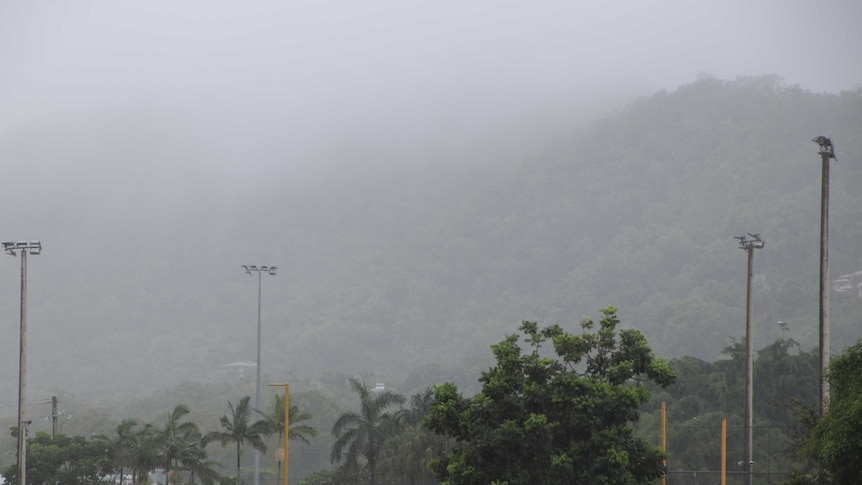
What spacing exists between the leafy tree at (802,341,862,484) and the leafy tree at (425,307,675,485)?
8.27 meters

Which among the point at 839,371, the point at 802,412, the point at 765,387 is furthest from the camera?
the point at 765,387

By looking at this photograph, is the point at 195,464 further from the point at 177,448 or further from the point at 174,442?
the point at 174,442

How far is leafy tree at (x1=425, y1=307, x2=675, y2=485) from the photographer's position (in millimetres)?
33156

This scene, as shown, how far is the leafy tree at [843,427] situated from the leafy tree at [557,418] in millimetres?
8273

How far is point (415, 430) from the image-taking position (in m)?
65.6

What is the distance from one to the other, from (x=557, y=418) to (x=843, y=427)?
11.8 m

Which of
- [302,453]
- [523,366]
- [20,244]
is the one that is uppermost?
[20,244]

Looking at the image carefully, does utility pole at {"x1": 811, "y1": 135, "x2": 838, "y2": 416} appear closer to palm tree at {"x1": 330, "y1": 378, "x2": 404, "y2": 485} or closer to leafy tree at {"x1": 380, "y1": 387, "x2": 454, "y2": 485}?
leafy tree at {"x1": 380, "y1": 387, "x2": 454, "y2": 485}

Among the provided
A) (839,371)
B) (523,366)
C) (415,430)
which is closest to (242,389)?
(415,430)

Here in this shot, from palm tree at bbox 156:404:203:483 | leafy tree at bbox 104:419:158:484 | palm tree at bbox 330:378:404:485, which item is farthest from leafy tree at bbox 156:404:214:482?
palm tree at bbox 330:378:404:485

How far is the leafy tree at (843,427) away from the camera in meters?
23.1

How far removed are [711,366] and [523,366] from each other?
58443 mm

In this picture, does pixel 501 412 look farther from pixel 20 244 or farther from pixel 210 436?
pixel 210 436

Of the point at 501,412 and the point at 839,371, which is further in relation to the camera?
the point at 501,412
